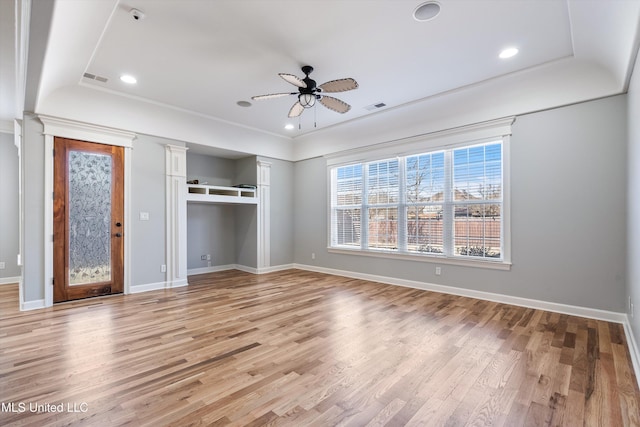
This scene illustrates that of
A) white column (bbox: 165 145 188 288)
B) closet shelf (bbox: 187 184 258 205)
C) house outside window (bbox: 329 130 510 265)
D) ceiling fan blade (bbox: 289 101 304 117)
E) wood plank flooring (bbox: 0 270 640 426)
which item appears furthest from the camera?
closet shelf (bbox: 187 184 258 205)

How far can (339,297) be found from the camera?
444 cm

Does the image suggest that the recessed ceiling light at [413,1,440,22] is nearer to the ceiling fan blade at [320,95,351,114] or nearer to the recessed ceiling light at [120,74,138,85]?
the ceiling fan blade at [320,95,351,114]

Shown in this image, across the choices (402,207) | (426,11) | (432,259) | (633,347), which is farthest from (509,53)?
(633,347)

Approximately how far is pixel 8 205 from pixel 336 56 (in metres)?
6.69

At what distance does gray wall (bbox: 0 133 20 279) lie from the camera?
5440 mm

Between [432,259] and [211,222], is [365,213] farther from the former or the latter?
[211,222]

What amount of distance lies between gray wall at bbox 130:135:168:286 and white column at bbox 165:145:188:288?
0.09 m

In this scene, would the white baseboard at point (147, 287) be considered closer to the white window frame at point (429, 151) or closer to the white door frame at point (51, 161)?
the white door frame at point (51, 161)

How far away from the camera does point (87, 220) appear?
4371 millimetres

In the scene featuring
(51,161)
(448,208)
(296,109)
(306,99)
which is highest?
(306,99)

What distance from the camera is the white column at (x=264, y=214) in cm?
645

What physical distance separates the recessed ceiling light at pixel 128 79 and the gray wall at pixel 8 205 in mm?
3616

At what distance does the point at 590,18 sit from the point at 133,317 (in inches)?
223

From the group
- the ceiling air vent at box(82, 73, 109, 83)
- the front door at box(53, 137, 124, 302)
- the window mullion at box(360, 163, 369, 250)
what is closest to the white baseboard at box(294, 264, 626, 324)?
the window mullion at box(360, 163, 369, 250)
